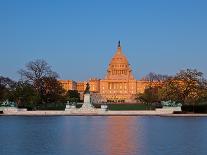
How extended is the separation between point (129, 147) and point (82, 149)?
231cm

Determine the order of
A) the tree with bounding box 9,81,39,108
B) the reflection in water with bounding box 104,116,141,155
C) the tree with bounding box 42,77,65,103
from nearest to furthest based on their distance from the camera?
the reflection in water with bounding box 104,116,141,155 → the tree with bounding box 9,81,39,108 → the tree with bounding box 42,77,65,103

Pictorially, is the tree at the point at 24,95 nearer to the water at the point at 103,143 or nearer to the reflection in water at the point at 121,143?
the water at the point at 103,143

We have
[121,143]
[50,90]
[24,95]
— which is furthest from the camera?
[50,90]

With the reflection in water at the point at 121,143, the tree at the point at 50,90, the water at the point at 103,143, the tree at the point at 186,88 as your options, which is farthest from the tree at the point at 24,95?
the reflection in water at the point at 121,143

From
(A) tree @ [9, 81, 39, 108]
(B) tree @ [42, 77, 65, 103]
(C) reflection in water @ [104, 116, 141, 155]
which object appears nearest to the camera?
(C) reflection in water @ [104, 116, 141, 155]

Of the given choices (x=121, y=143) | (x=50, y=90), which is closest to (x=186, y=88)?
(x=50, y=90)

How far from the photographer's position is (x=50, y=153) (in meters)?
24.2

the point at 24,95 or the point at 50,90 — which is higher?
the point at 50,90

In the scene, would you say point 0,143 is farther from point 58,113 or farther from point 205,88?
point 205,88

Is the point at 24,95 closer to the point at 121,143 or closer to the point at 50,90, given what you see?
the point at 50,90

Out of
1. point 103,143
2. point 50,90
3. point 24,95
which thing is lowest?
point 103,143

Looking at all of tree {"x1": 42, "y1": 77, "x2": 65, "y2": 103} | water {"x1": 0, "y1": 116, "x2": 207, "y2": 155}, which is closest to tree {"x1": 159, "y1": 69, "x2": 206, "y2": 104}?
tree {"x1": 42, "y1": 77, "x2": 65, "y2": 103}

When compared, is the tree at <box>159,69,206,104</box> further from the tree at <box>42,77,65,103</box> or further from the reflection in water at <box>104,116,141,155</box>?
the reflection in water at <box>104,116,141,155</box>

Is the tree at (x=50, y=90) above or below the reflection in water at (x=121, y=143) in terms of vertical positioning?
above
